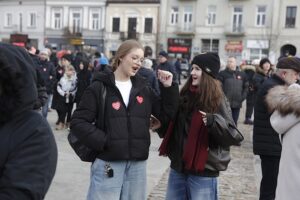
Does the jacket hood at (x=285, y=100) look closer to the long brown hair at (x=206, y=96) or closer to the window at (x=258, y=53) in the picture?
the long brown hair at (x=206, y=96)

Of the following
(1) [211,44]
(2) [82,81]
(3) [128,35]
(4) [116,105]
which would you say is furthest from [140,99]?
(3) [128,35]

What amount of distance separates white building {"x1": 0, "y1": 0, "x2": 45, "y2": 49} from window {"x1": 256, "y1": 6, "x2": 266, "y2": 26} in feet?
72.6

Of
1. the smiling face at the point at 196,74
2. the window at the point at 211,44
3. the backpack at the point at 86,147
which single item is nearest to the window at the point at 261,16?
the window at the point at 211,44

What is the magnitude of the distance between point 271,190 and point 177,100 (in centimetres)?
198

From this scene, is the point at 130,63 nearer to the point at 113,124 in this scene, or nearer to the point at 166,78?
the point at 166,78

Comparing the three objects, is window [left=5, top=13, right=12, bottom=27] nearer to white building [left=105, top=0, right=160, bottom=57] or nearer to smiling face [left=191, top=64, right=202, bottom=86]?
white building [left=105, top=0, right=160, bottom=57]

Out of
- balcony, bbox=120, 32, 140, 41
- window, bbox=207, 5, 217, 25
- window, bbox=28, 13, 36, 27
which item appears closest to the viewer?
window, bbox=207, 5, 217, 25

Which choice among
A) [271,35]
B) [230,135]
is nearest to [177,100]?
[230,135]

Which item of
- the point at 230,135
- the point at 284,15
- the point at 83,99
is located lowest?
the point at 230,135

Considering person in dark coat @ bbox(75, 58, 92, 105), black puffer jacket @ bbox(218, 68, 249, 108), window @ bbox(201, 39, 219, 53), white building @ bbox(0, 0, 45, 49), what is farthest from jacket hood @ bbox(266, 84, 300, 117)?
white building @ bbox(0, 0, 45, 49)

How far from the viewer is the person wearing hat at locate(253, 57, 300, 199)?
470 cm

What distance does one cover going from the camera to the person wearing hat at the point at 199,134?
11.8 ft

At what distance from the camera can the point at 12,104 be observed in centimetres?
185

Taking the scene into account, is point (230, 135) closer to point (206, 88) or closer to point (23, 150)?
point (206, 88)
